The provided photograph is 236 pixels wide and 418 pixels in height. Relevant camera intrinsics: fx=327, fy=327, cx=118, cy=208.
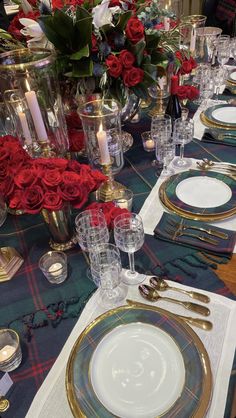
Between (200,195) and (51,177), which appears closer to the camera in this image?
(51,177)

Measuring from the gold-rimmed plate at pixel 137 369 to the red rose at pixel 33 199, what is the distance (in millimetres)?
289

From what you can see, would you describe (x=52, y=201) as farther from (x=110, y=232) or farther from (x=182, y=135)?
(x=182, y=135)

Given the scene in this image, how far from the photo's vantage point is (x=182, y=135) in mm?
1128

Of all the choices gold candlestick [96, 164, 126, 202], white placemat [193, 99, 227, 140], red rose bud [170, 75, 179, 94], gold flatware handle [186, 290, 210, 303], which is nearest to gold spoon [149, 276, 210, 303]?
gold flatware handle [186, 290, 210, 303]

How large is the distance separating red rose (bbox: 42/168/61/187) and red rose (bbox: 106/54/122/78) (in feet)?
1.43

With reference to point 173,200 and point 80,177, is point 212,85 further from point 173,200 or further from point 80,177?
point 80,177

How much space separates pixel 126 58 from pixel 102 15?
0.46ft

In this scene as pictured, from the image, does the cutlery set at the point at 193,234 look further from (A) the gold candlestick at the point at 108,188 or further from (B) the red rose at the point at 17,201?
(B) the red rose at the point at 17,201

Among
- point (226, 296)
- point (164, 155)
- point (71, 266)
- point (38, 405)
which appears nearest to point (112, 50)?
point (164, 155)

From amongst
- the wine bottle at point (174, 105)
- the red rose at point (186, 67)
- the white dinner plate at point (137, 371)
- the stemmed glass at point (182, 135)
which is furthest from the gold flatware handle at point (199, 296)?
the red rose at point (186, 67)

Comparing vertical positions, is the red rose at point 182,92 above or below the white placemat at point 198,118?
above

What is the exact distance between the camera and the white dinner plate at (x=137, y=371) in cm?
55

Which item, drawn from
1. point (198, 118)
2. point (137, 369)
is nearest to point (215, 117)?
point (198, 118)

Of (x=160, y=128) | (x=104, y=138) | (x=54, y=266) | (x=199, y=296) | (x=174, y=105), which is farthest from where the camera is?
(x=174, y=105)
